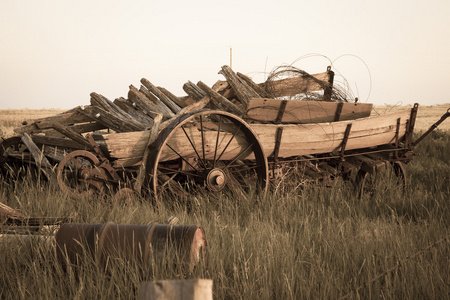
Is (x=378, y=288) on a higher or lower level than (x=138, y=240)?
lower

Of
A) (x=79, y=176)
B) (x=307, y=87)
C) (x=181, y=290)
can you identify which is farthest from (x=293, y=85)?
(x=181, y=290)

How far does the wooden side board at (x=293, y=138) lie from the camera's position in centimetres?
471

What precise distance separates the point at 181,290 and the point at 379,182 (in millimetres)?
6135

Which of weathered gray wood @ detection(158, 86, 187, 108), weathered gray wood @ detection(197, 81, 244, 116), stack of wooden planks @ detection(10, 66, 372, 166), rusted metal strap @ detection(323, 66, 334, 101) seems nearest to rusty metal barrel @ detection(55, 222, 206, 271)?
stack of wooden planks @ detection(10, 66, 372, 166)

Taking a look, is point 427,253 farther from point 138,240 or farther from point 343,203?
point 138,240

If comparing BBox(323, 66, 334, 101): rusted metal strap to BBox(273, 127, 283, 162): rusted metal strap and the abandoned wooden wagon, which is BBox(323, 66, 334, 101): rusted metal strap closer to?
the abandoned wooden wagon

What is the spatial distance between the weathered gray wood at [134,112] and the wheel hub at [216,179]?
117cm

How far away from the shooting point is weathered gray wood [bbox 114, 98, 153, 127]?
5621mm

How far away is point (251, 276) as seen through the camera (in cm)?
268

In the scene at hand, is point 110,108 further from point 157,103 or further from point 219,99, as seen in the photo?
point 219,99

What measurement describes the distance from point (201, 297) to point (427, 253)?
2839mm

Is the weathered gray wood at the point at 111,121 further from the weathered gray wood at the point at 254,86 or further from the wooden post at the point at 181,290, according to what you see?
the wooden post at the point at 181,290

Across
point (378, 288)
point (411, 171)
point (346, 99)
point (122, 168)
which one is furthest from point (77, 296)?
point (411, 171)

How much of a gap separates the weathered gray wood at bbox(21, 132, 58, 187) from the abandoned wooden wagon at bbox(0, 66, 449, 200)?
0.01 m
